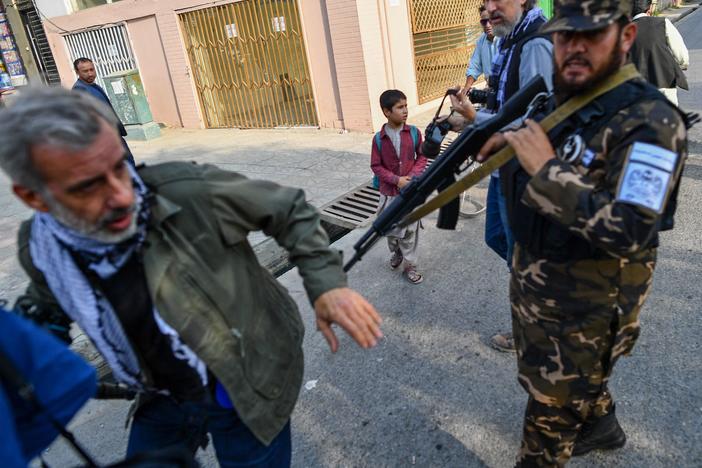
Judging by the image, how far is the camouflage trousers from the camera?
1587 mm

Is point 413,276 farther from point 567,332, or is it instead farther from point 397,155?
point 567,332

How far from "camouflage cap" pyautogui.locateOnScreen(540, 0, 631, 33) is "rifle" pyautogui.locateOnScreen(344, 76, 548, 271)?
1.34ft

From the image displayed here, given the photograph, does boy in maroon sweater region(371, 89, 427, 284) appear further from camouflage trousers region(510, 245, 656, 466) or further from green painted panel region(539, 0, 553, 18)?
green painted panel region(539, 0, 553, 18)

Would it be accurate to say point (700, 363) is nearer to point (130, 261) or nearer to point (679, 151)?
point (679, 151)

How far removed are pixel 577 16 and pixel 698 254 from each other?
115 inches

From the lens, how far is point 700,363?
98.1 inches

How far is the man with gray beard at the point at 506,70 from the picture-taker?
2.23 meters

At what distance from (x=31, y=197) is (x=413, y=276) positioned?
9.10ft

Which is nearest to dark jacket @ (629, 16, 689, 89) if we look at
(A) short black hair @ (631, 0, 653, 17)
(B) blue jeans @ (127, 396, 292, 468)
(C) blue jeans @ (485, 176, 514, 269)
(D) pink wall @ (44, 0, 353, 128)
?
(A) short black hair @ (631, 0, 653, 17)

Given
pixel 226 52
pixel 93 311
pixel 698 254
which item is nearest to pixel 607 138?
pixel 93 311

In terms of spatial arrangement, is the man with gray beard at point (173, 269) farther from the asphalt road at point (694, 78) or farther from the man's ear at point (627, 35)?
the asphalt road at point (694, 78)

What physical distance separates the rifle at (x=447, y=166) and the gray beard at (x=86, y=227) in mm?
821

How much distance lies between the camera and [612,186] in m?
1.36

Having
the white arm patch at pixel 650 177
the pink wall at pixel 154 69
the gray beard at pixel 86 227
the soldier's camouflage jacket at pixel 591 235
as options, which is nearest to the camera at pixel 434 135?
the soldier's camouflage jacket at pixel 591 235
